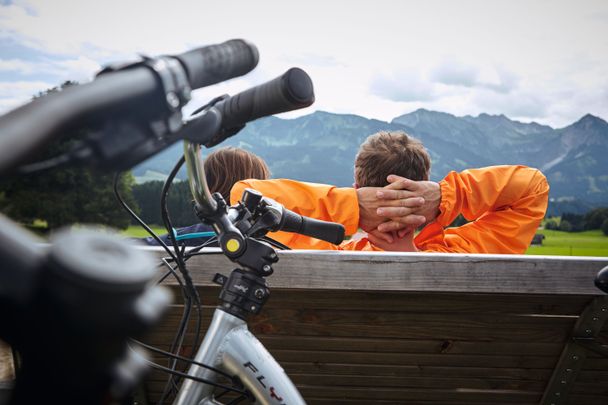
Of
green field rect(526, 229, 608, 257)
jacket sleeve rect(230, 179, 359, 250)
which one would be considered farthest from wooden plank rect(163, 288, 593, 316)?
green field rect(526, 229, 608, 257)

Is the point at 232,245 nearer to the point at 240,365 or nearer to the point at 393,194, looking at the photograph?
the point at 240,365

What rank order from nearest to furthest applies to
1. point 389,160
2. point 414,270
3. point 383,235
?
point 414,270
point 383,235
point 389,160

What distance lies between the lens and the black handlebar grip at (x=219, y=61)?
0.85 metres

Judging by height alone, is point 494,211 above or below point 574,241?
above

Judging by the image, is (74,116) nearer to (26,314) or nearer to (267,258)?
(26,314)

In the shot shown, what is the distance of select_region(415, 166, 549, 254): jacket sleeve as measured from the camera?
3045 millimetres

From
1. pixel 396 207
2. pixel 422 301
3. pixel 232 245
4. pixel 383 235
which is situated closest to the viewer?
pixel 232 245

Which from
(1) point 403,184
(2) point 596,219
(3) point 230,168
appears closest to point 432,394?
(1) point 403,184

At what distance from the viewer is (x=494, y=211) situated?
3277 mm

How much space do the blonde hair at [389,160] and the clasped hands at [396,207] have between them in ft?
0.90

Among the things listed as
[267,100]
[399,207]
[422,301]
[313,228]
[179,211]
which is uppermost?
[267,100]

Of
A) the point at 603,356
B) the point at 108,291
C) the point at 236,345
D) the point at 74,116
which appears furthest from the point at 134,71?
the point at 603,356

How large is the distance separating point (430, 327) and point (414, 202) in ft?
2.06

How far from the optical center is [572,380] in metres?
2.57
